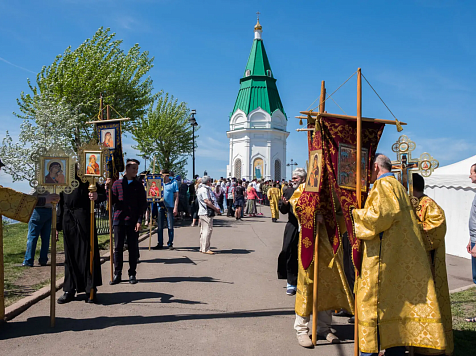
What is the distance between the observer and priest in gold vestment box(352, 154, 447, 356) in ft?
11.9

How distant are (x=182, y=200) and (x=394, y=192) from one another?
15.2 m

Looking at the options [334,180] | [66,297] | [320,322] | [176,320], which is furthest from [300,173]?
[66,297]

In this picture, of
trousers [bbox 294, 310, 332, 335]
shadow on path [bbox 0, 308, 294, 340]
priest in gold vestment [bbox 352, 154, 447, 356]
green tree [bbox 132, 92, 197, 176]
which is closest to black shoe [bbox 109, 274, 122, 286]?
shadow on path [bbox 0, 308, 294, 340]

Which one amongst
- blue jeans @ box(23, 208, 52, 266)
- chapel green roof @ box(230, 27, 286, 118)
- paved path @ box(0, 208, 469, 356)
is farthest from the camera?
chapel green roof @ box(230, 27, 286, 118)

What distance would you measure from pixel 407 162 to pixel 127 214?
4842 mm

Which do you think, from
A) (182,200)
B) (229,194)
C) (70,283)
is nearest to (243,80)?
(229,194)

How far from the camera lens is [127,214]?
751 cm

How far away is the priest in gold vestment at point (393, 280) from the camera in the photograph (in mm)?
3633

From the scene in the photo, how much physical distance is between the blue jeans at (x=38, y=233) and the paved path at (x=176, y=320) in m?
1.28

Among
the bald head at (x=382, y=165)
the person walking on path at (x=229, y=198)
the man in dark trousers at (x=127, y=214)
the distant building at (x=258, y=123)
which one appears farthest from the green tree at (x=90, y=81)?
the distant building at (x=258, y=123)

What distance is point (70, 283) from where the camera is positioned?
19.7 ft

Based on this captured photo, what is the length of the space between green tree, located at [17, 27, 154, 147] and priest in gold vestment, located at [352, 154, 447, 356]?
15627 millimetres

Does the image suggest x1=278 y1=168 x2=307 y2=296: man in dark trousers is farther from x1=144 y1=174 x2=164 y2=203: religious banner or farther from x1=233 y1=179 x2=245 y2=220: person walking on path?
x1=233 y1=179 x2=245 y2=220: person walking on path

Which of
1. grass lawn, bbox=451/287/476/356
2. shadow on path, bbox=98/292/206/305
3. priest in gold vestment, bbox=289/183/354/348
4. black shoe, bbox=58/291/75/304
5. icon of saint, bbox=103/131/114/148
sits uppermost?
icon of saint, bbox=103/131/114/148
